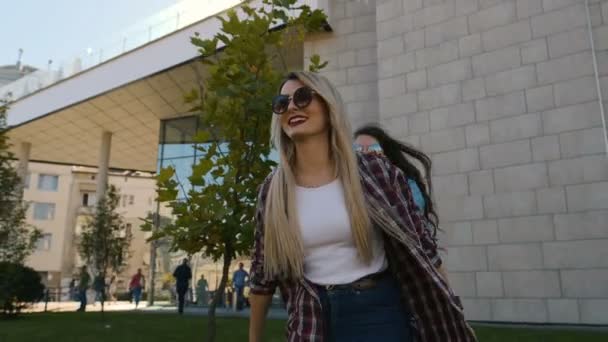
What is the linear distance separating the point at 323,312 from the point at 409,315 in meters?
0.30

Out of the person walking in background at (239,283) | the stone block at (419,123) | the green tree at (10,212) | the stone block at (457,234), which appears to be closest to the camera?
the stone block at (457,234)

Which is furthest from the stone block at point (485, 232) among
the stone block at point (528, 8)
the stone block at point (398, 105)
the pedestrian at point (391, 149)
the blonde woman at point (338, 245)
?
the blonde woman at point (338, 245)

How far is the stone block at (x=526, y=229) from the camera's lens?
9742 mm

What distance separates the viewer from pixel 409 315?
65.2 inches

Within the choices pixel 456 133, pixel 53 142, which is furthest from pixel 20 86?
pixel 456 133

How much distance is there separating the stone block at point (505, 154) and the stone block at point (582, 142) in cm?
68

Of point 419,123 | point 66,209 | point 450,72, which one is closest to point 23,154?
point 419,123

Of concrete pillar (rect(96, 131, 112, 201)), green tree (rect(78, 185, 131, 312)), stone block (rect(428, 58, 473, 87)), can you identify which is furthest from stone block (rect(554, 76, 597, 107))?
concrete pillar (rect(96, 131, 112, 201))

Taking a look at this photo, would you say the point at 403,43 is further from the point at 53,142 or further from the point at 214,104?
the point at 53,142

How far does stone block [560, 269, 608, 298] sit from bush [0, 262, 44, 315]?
46.8 feet

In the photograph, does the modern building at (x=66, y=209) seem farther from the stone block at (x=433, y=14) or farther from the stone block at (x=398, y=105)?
the stone block at (x=433, y=14)

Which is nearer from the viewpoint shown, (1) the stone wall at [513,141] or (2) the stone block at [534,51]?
(1) the stone wall at [513,141]

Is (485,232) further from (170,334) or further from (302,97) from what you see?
(302,97)

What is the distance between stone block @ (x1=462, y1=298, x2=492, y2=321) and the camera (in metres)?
10.2
